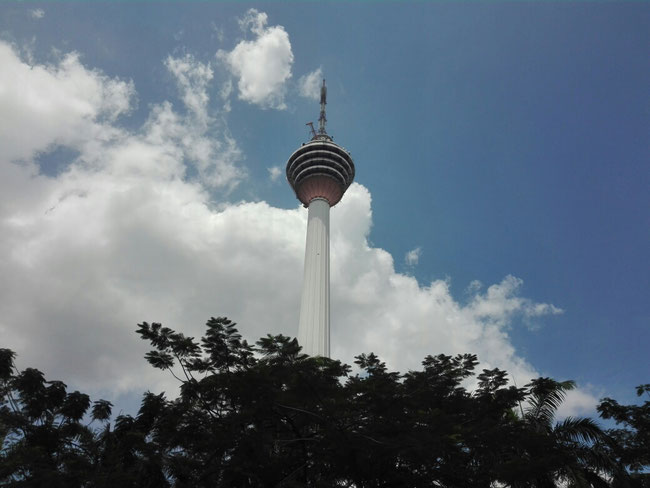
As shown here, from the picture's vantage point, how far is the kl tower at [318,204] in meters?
56.9

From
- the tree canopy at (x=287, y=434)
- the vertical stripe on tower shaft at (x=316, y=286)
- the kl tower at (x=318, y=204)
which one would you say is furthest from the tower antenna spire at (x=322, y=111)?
the tree canopy at (x=287, y=434)

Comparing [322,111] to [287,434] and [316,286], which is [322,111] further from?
[287,434]

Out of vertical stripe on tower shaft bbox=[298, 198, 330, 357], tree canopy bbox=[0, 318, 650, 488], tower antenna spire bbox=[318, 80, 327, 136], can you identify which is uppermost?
tower antenna spire bbox=[318, 80, 327, 136]

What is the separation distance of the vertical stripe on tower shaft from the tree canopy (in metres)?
32.7

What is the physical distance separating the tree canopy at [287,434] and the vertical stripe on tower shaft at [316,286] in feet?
107

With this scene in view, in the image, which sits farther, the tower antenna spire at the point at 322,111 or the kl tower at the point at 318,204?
the tower antenna spire at the point at 322,111

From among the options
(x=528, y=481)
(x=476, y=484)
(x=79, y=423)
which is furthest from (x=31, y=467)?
(x=528, y=481)

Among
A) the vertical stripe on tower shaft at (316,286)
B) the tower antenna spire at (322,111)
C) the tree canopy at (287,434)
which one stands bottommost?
the tree canopy at (287,434)

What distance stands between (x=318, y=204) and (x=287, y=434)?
166 ft

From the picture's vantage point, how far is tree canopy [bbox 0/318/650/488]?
1680 cm

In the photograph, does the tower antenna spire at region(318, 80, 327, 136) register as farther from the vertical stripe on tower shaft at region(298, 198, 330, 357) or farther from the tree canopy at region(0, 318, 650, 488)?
the tree canopy at region(0, 318, 650, 488)

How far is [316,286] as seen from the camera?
5984 cm

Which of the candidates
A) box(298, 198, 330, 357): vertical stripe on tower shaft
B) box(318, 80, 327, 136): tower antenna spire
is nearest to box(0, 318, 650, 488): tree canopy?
box(298, 198, 330, 357): vertical stripe on tower shaft

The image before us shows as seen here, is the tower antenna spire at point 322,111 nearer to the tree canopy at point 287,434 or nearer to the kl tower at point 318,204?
the kl tower at point 318,204
